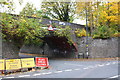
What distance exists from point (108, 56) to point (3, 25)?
46.9 ft

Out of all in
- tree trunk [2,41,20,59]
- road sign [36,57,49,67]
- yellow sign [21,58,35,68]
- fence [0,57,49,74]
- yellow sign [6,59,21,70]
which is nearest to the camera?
fence [0,57,49,74]

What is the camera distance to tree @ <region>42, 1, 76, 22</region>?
1191 inches

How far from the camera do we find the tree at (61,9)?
3025 cm

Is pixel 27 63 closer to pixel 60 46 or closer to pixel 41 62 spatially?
pixel 41 62

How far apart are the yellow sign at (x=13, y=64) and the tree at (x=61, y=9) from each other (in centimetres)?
2101

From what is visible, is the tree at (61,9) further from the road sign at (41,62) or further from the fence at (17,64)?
the fence at (17,64)

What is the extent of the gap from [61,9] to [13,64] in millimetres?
22926

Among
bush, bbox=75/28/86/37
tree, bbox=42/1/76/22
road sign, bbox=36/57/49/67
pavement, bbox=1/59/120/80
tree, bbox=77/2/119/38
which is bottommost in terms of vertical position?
pavement, bbox=1/59/120/80

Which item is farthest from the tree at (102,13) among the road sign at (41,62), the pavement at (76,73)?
the road sign at (41,62)

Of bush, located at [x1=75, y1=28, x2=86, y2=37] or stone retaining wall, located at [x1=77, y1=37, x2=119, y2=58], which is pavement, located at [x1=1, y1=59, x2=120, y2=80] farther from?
bush, located at [x1=75, y1=28, x2=86, y2=37]

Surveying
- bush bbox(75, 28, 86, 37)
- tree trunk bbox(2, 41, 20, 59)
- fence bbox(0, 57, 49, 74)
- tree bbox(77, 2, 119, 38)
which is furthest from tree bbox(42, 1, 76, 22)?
fence bbox(0, 57, 49, 74)

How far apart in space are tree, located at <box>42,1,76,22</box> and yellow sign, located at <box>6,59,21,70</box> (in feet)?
68.9

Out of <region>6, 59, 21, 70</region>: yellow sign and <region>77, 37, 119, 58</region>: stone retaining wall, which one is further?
<region>77, 37, 119, 58</region>: stone retaining wall

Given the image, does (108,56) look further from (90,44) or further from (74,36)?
(74,36)
